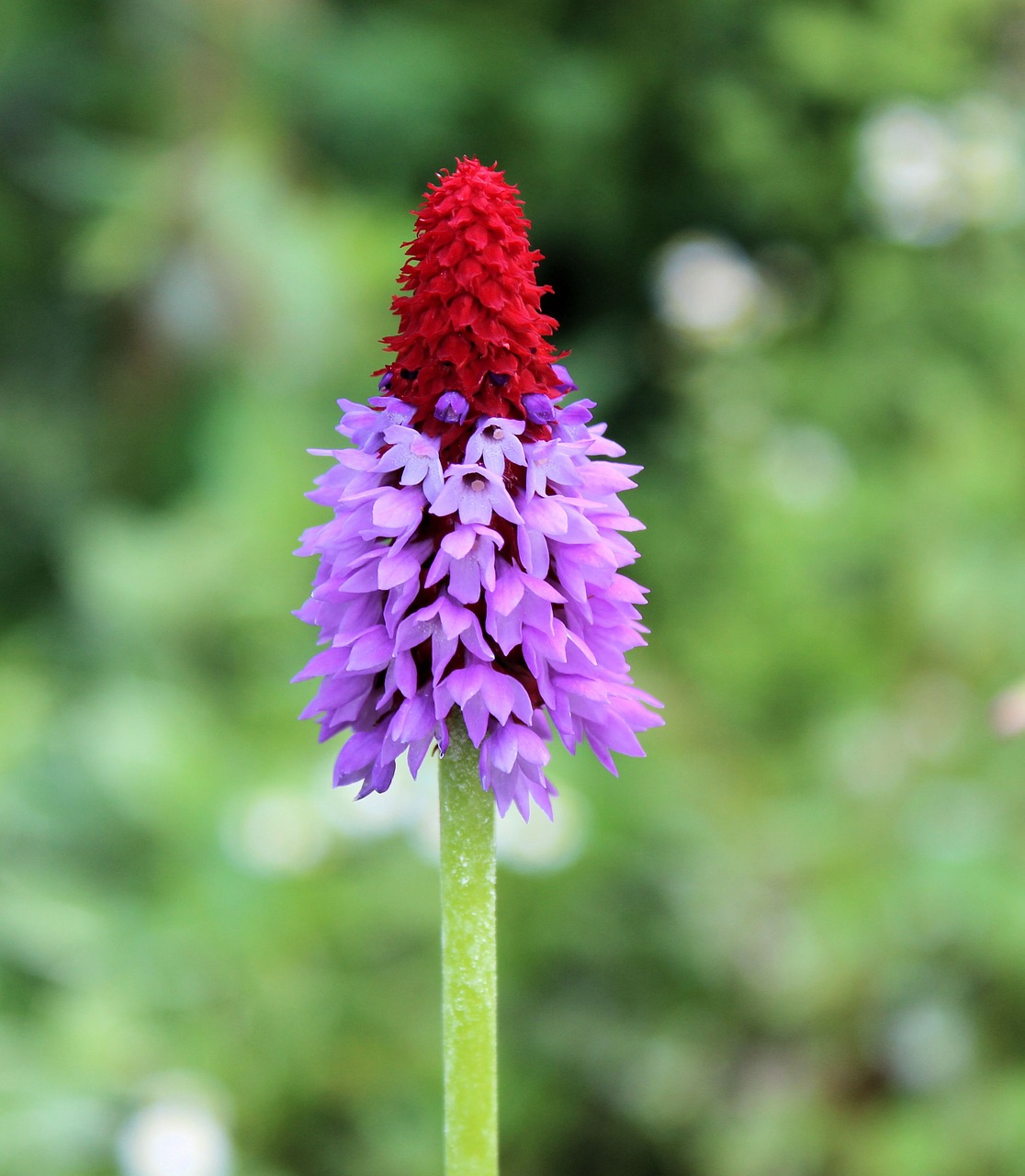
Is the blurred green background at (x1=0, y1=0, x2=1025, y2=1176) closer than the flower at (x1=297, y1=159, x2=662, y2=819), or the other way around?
the flower at (x1=297, y1=159, x2=662, y2=819)

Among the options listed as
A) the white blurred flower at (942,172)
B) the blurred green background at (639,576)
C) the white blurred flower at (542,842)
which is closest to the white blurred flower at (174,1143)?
the blurred green background at (639,576)

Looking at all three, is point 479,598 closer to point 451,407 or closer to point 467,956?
point 451,407

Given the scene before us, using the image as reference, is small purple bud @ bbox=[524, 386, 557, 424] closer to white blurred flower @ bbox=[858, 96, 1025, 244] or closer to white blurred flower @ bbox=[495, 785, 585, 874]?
white blurred flower @ bbox=[495, 785, 585, 874]

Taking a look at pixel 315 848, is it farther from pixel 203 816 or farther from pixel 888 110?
Result: pixel 888 110

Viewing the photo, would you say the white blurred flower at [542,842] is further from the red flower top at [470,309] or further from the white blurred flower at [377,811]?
the red flower top at [470,309]

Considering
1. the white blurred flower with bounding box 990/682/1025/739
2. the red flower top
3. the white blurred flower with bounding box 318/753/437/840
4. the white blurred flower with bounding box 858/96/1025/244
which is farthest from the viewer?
the white blurred flower with bounding box 858/96/1025/244

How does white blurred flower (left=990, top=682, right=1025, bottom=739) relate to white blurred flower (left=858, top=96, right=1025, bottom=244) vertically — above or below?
below

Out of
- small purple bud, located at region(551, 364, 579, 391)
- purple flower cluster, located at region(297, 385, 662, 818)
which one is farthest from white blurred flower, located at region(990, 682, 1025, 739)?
small purple bud, located at region(551, 364, 579, 391)
